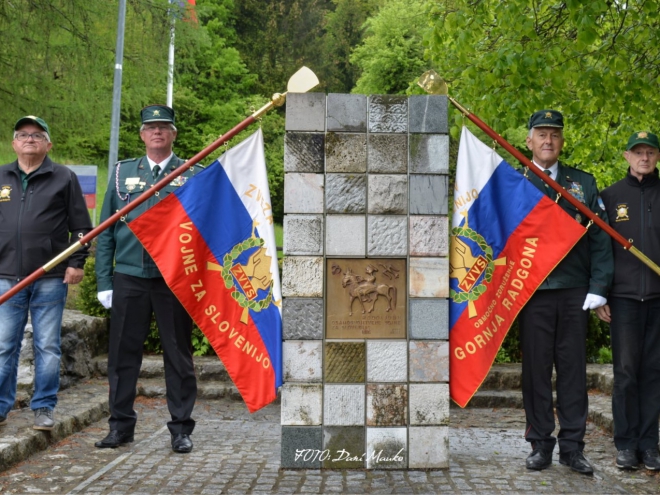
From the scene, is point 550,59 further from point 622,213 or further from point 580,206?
point 580,206

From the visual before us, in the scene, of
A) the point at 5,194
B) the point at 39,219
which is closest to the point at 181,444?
the point at 39,219

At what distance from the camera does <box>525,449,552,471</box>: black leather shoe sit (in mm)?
5355

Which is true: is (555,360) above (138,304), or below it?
below

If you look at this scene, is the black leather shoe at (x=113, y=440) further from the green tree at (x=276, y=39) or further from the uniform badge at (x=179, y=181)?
the green tree at (x=276, y=39)

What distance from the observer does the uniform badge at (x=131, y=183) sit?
590 cm

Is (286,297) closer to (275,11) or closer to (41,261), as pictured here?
(41,261)

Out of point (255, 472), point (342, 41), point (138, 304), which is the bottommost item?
point (255, 472)

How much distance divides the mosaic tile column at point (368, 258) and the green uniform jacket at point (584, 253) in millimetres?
729

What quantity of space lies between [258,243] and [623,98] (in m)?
4.04

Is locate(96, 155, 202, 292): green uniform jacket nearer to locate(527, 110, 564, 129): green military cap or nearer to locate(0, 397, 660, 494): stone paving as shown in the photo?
locate(0, 397, 660, 494): stone paving

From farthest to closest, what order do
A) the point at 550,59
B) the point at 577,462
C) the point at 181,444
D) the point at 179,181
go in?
the point at 550,59 < the point at 179,181 < the point at 181,444 < the point at 577,462

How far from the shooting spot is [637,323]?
5492 millimetres

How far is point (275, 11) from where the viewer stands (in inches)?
1656

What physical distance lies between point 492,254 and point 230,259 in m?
1.63
